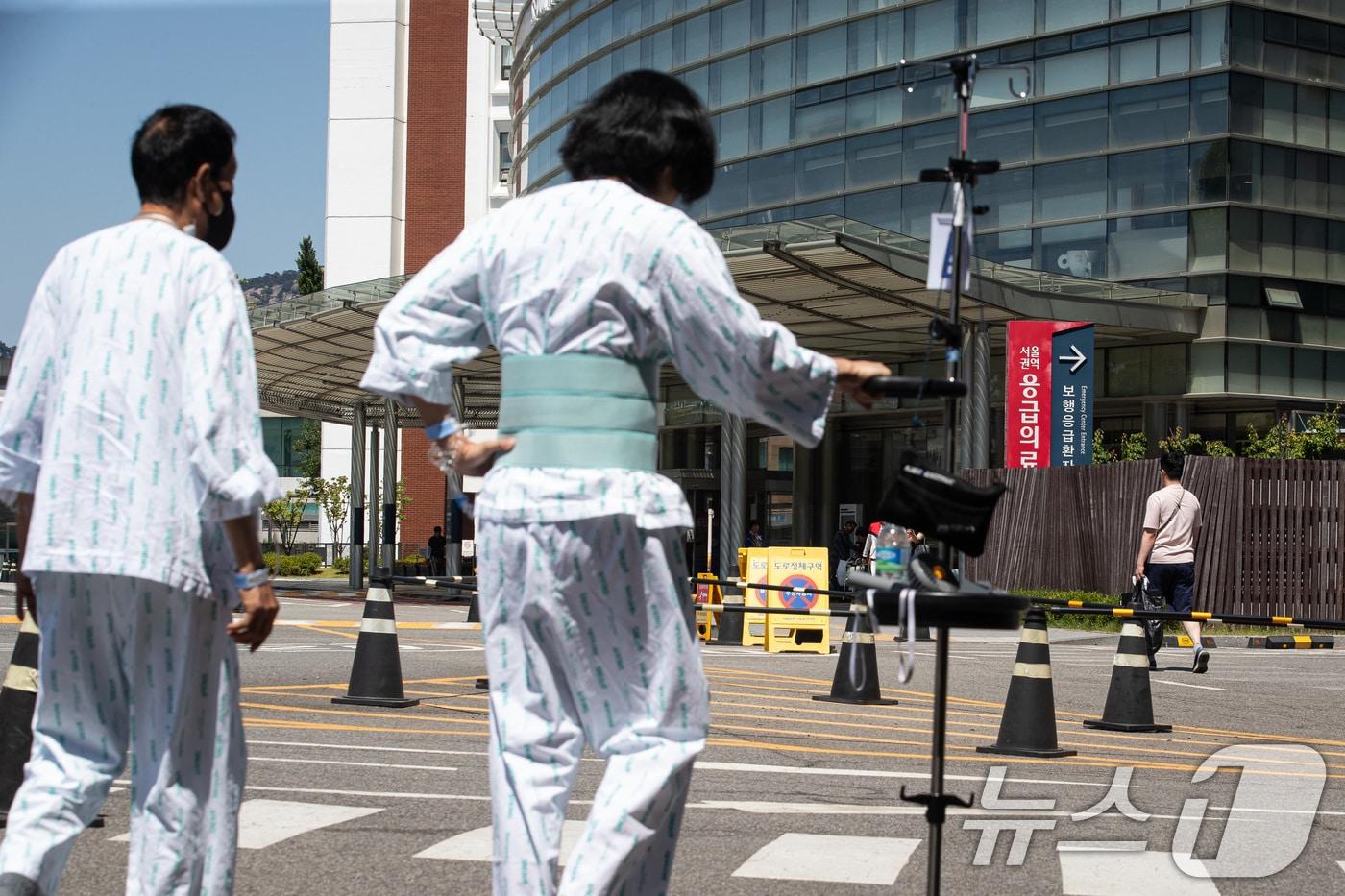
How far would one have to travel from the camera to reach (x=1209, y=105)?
35.2 meters

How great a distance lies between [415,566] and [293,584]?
49.0ft

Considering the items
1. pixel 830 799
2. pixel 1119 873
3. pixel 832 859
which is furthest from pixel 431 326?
pixel 830 799

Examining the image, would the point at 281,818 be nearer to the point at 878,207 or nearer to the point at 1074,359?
the point at 1074,359

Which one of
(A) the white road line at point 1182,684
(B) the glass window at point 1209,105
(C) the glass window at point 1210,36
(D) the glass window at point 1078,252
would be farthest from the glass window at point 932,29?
(A) the white road line at point 1182,684

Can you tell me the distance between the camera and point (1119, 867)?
222 inches

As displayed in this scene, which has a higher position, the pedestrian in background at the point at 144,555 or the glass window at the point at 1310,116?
the glass window at the point at 1310,116

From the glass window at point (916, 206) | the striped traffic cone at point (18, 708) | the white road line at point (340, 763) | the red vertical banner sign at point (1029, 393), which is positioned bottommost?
the white road line at point (340, 763)

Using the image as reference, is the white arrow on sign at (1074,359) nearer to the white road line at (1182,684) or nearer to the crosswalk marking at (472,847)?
the white road line at (1182,684)

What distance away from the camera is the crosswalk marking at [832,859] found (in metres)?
5.38

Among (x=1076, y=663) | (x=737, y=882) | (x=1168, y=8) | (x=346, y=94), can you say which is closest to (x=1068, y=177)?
(x=1168, y=8)

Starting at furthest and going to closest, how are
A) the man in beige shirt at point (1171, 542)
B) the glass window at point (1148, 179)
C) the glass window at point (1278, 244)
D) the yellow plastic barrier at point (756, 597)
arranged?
the glass window at point (1278, 244)
the glass window at point (1148, 179)
the yellow plastic barrier at point (756, 597)
the man in beige shirt at point (1171, 542)

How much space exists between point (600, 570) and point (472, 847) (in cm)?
257

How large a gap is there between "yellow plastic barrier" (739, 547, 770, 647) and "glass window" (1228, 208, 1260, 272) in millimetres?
19464

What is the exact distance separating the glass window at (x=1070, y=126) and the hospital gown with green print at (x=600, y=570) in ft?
114
